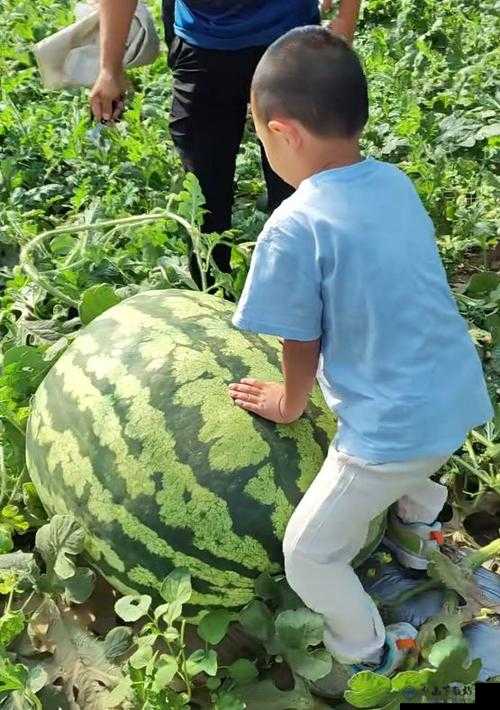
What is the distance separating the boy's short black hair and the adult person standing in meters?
0.80

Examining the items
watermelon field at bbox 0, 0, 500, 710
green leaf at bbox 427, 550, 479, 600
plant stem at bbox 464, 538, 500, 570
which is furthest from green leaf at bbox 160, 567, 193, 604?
plant stem at bbox 464, 538, 500, 570

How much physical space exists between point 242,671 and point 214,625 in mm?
91

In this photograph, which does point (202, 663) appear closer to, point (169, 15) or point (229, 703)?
point (229, 703)

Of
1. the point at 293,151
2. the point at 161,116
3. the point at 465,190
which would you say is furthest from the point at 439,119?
the point at 293,151

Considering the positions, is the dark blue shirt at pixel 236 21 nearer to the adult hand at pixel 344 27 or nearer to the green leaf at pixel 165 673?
the adult hand at pixel 344 27

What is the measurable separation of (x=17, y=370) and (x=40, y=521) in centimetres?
32

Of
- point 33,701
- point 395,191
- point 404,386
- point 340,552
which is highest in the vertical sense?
point 395,191

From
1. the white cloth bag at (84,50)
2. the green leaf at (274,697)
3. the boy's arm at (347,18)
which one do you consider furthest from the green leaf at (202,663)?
the white cloth bag at (84,50)

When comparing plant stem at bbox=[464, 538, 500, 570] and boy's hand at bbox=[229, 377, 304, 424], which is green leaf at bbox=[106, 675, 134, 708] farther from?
plant stem at bbox=[464, 538, 500, 570]

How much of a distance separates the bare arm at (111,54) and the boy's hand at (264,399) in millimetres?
1017

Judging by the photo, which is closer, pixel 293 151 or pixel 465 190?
pixel 293 151

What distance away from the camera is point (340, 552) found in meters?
1.67

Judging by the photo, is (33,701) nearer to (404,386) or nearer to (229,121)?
(404,386)

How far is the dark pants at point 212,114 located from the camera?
7.65 ft
